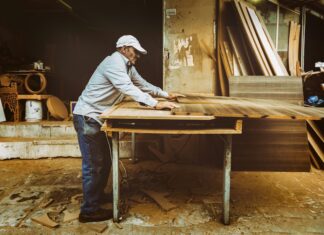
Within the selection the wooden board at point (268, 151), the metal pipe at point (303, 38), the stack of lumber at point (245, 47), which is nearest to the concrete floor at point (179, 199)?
the wooden board at point (268, 151)

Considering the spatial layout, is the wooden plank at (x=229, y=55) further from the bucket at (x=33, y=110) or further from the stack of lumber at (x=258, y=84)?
the bucket at (x=33, y=110)

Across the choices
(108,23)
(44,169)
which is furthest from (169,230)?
(108,23)

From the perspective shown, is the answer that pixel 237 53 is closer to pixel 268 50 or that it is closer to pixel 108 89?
pixel 268 50

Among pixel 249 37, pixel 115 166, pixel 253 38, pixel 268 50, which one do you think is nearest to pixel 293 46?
pixel 268 50

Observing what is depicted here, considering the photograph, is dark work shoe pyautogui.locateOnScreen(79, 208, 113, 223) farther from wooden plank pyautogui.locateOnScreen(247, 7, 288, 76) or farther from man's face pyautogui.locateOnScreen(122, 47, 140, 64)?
wooden plank pyautogui.locateOnScreen(247, 7, 288, 76)

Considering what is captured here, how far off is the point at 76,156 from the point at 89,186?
270 cm

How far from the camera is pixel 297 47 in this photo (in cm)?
619

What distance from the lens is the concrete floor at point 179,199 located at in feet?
9.49

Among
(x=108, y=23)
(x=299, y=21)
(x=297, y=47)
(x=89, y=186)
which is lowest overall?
(x=89, y=186)

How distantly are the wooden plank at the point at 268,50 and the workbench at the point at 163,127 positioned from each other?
2929 millimetres

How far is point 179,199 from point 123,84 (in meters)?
1.61

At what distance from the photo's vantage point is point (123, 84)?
2867 millimetres

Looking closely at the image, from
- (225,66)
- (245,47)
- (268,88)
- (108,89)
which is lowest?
(108,89)

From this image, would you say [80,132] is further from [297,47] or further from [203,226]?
[297,47]
